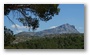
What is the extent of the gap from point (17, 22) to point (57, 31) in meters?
0.61

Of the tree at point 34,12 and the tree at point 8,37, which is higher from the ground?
the tree at point 34,12

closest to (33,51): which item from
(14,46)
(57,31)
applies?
(14,46)

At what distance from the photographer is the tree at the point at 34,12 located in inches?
106

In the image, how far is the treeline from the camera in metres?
2.65

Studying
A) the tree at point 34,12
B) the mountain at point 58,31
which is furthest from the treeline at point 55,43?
the tree at point 34,12

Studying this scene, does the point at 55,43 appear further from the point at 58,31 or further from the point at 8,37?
the point at 8,37

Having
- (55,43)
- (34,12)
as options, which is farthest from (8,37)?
(55,43)

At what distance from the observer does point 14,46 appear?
8.77ft

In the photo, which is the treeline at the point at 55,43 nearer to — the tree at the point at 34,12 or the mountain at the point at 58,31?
the mountain at the point at 58,31

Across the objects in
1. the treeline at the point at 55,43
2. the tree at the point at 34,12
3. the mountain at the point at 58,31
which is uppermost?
the tree at the point at 34,12

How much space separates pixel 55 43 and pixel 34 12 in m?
0.56

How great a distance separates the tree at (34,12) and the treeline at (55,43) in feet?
0.74

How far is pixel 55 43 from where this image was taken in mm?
2656

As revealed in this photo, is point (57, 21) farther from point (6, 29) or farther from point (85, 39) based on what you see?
point (6, 29)
